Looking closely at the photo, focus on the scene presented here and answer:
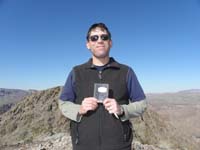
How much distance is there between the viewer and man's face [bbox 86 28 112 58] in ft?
10.8

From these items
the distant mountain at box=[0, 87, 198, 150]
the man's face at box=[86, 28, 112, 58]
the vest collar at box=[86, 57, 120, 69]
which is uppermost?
the man's face at box=[86, 28, 112, 58]

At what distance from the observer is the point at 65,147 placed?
7.44 meters

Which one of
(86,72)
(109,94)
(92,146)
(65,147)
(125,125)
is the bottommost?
(65,147)

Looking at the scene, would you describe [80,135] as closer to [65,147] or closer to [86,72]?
[86,72]

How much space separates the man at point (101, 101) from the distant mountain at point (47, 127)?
5361 mm

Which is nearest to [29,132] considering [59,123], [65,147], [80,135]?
[59,123]

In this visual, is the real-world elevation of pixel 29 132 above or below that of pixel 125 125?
below

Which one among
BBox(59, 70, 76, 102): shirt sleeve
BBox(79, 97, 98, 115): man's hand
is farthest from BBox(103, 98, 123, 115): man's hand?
BBox(59, 70, 76, 102): shirt sleeve

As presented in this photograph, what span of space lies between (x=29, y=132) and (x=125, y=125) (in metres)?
7.33

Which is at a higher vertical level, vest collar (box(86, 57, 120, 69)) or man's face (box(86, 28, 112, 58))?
man's face (box(86, 28, 112, 58))

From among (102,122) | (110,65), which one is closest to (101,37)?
(110,65)

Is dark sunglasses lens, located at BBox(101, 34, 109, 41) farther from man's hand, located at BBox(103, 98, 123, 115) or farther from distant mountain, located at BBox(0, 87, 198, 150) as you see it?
distant mountain, located at BBox(0, 87, 198, 150)

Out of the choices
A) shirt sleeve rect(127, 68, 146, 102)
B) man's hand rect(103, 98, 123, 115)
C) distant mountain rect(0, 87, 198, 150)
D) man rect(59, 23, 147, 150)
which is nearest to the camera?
man's hand rect(103, 98, 123, 115)

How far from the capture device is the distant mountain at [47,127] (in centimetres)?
955
